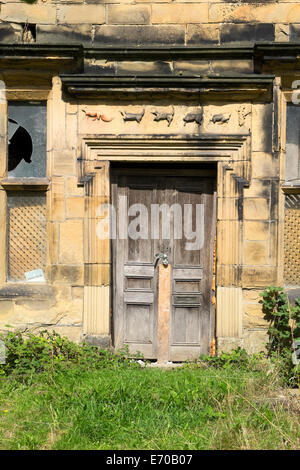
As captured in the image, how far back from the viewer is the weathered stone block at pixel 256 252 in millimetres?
4934

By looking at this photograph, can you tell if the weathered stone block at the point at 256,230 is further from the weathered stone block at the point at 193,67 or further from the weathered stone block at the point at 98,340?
the weathered stone block at the point at 98,340

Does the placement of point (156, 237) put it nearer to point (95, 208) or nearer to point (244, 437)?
point (95, 208)

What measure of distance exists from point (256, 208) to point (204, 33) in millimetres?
1951

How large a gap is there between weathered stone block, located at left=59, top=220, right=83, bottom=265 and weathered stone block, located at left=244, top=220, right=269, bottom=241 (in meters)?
1.78

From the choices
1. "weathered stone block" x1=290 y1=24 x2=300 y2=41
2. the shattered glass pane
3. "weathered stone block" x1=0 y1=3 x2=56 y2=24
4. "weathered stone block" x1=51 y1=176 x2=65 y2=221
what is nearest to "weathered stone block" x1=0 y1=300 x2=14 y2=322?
"weathered stone block" x1=51 y1=176 x2=65 y2=221

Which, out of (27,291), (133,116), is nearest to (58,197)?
(27,291)

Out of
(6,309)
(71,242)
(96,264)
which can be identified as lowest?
(6,309)

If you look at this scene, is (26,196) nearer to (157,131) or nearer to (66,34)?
(157,131)

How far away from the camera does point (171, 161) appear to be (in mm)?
4973

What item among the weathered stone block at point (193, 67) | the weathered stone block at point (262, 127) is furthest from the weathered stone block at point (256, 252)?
the weathered stone block at point (193, 67)

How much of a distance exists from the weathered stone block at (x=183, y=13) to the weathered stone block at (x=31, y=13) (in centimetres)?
118

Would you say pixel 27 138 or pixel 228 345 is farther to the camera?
pixel 27 138
